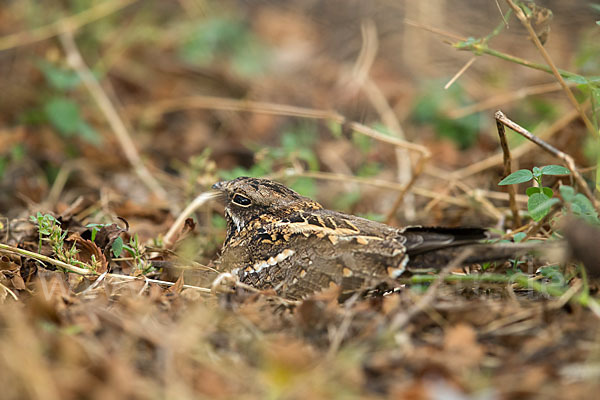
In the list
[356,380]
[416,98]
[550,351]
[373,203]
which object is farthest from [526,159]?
[356,380]

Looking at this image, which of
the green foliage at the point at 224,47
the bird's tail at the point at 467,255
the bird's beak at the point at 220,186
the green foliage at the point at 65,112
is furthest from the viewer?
the green foliage at the point at 224,47

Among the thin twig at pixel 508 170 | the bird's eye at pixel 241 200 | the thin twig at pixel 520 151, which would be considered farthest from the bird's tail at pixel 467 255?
the thin twig at pixel 520 151

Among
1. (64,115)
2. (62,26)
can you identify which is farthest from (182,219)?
(62,26)

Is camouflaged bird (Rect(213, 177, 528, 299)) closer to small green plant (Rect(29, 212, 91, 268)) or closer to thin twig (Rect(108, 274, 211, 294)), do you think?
thin twig (Rect(108, 274, 211, 294))

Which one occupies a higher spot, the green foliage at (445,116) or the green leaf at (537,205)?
the green leaf at (537,205)

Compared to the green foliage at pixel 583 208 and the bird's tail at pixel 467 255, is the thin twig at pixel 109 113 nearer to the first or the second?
the bird's tail at pixel 467 255

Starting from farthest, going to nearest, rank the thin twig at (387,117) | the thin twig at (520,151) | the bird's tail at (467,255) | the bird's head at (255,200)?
the thin twig at (387,117), the thin twig at (520,151), the bird's head at (255,200), the bird's tail at (467,255)
